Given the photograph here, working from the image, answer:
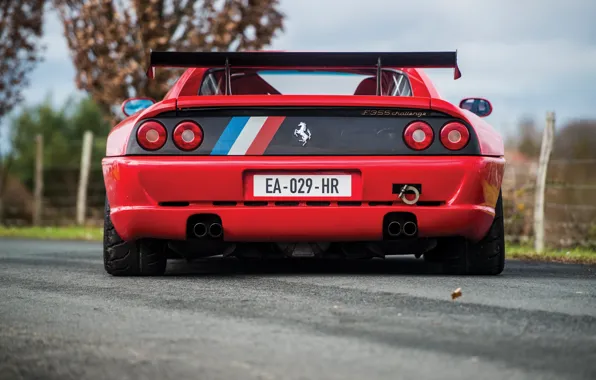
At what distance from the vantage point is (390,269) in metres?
6.20

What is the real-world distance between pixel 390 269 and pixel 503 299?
6.12 ft

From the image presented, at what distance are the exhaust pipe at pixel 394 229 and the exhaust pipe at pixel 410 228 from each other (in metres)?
0.04

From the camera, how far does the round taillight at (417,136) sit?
5.17 metres

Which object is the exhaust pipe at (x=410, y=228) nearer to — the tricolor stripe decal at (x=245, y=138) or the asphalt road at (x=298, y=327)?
the asphalt road at (x=298, y=327)

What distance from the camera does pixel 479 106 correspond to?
6.04m

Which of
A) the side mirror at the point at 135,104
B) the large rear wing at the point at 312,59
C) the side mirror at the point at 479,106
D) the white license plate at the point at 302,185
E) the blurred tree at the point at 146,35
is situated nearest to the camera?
the white license plate at the point at 302,185

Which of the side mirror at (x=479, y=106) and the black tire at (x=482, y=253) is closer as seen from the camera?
the black tire at (x=482, y=253)

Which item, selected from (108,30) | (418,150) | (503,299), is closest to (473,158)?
(418,150)

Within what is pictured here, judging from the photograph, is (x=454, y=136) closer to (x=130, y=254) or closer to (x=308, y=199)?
(x=308, y=199)

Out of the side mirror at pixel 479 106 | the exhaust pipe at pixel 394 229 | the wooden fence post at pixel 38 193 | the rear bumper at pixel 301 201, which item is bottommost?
the wooden fence post at pixel 38 193

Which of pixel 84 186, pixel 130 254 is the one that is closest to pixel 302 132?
pixel 130 254

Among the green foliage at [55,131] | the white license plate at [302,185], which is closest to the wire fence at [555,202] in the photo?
the white license plate at [302,185]

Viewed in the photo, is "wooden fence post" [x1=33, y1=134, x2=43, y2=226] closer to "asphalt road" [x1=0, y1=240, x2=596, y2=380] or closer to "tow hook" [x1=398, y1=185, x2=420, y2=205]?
"asphalt road" [x1=0, y1=240, x2=596, y2=380]

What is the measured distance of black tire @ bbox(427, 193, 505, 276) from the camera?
5.57 metres
